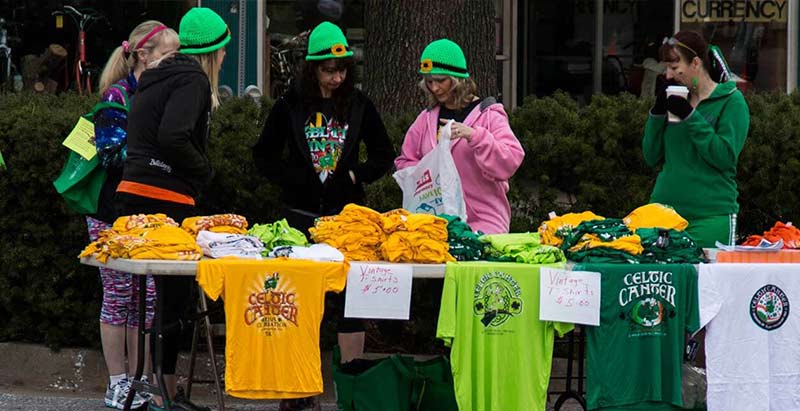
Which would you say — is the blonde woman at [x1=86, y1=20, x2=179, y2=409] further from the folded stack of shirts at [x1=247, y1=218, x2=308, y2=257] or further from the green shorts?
the green shorts

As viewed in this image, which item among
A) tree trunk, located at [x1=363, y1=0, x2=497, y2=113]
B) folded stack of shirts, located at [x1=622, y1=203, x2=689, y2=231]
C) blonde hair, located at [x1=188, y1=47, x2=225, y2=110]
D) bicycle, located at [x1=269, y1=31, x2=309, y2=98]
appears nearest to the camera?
folded stack of shirts, located at [x1=622, y1=203, x2=689, y2=231]

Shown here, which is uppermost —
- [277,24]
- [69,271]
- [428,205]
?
[277,24]

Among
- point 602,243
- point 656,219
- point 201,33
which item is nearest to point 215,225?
point 201,33

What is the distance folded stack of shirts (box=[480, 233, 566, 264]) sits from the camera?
226 inches

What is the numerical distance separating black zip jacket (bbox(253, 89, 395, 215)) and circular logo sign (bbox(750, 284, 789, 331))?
6.23ft

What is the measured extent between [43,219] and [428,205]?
2.34 metres

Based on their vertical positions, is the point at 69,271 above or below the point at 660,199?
below

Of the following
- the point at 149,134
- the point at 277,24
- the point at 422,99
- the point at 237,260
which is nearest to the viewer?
the point at 237,260

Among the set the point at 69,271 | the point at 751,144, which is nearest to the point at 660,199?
the point at 751,144

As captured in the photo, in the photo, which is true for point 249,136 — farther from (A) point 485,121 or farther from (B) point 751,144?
(B) point 751,144

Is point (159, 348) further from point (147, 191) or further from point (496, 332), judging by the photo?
point (496, 332)

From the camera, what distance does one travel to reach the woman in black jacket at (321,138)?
662 cm

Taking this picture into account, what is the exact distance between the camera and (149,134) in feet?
20.5

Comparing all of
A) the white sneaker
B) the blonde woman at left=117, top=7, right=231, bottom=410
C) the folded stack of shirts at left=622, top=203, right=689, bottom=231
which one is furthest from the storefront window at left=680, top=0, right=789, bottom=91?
the white sneaker
